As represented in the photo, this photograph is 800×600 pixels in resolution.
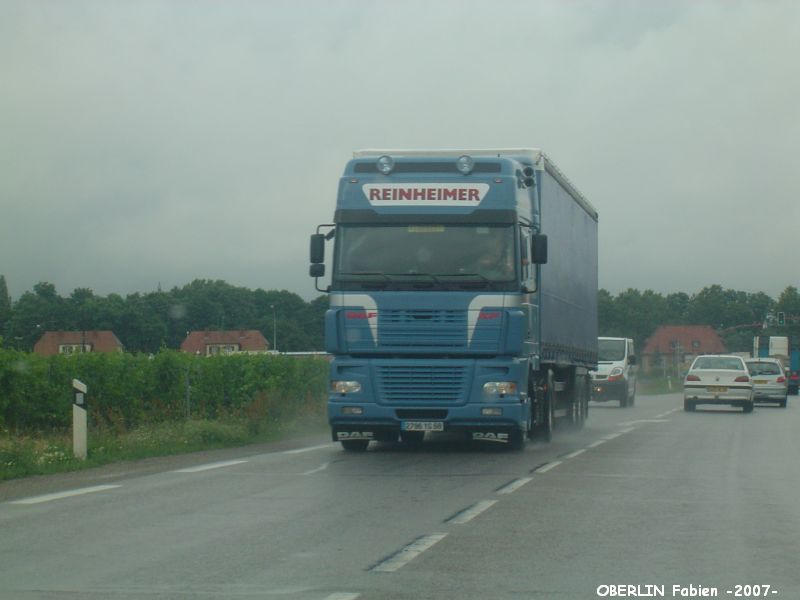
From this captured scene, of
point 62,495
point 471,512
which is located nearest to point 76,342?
point 62,495

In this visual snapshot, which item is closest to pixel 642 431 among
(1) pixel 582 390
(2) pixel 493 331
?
(1) pixel 582 390

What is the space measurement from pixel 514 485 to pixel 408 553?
4851 millimetres

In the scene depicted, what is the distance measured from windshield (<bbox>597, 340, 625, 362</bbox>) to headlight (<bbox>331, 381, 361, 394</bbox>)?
2595 centimetres

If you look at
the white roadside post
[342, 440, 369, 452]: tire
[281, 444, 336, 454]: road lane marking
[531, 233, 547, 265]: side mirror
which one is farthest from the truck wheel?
the white roadside post

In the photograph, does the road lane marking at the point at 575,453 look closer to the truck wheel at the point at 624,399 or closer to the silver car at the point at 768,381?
the truck wheel at the point at 624,399

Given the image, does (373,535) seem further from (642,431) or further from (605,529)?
(642,431)

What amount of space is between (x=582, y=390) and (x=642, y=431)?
1992 mm

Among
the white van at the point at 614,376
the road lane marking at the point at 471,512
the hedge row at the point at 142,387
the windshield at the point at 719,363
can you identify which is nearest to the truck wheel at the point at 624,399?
the white van at the point at 614,376

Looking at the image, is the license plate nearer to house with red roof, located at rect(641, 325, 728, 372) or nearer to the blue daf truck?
the blue daf truck

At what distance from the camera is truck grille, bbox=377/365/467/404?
1722 centimetres

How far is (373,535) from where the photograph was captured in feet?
31.9

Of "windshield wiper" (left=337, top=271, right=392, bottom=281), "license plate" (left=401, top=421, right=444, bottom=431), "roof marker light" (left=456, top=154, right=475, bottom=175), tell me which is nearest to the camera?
"windshield wiper" (left=337, top=271, right=392, bottom=281)

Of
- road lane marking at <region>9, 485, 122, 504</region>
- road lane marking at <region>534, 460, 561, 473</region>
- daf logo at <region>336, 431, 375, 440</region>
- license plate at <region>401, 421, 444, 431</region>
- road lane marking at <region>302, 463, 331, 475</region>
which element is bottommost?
road lane marking at <region>534, 460, 561, 473</region>

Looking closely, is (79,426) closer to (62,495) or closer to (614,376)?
(62,495)
